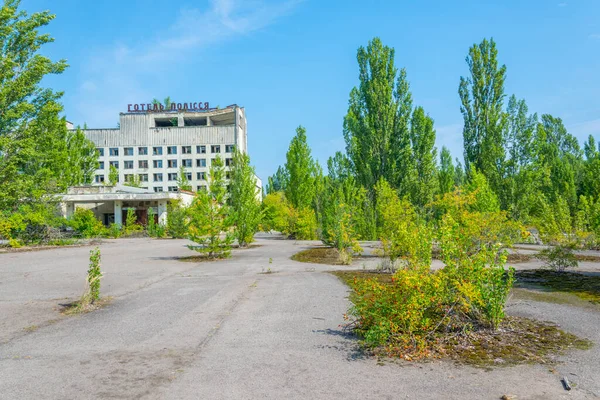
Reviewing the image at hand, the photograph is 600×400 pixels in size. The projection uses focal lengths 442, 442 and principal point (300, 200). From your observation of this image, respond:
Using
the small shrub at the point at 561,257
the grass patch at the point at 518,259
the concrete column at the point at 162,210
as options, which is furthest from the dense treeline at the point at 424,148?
the concrete column at the point at 162,210

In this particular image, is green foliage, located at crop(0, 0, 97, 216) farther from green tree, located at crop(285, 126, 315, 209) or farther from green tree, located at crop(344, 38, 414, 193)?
green tree, located at crop(285, 126, 315, 209)

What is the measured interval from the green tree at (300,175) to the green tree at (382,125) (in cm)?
1132

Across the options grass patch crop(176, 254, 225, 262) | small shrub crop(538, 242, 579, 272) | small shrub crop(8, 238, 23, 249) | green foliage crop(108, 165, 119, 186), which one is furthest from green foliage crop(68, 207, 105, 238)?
small shrub crop(538, 242, 579, 272)

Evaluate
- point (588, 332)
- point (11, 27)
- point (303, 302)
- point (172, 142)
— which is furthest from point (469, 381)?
point (172, 142)

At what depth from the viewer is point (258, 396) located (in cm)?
420

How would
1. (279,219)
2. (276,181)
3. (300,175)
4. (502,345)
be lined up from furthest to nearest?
(276,181)
(300,175)
(279,219)
(502,345)

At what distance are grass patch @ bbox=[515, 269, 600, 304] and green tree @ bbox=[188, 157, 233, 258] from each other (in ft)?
37.4

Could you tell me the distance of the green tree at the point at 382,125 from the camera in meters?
28.2

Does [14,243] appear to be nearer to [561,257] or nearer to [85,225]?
[85,225]

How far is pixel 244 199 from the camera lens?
24594 mm

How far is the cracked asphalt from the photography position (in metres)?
4.34

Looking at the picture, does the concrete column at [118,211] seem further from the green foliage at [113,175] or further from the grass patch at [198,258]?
the grass patch at [198,258]

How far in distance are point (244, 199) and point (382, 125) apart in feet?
34.4

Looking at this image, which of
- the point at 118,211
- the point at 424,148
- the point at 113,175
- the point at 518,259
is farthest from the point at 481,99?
the point at 113,175
